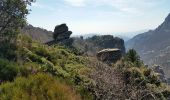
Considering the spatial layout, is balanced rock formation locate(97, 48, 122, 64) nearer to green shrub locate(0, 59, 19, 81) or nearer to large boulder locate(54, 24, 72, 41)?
green shrub locate(0, 59, 19, 81)

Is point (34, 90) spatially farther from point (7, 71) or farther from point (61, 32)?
point (61, 32)

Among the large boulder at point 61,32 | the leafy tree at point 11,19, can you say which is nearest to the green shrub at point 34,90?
the leafy tree at point 11,19

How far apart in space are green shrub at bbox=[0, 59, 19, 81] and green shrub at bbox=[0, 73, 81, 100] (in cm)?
202

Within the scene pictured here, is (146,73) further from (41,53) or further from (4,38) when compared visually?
(4,38)

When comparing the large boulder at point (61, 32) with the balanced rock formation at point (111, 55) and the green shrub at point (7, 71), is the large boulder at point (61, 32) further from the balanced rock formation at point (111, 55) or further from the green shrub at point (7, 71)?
the green shrub at point (7, 71)

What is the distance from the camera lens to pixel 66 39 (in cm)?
6644

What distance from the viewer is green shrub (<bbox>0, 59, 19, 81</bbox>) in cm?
1614

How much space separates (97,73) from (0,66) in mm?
4868

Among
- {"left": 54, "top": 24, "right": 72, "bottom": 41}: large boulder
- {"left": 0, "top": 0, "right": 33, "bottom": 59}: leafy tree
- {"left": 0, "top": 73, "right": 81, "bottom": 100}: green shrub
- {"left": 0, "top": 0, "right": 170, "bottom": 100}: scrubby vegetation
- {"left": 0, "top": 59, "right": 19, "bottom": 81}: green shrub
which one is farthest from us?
{"left": 54, "top": 24, "right": 72, "bottom": 41}: large boulder

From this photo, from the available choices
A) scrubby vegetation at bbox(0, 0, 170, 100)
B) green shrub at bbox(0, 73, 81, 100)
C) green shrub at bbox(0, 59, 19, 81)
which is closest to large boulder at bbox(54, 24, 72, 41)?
scrubby vegetation at bbox(0, 0, 170, 100)

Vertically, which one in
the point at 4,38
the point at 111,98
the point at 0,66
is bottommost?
the point at 111,98

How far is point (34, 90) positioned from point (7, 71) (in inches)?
141

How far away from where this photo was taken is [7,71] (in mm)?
16406

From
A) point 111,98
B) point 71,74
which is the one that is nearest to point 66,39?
point 71,74
